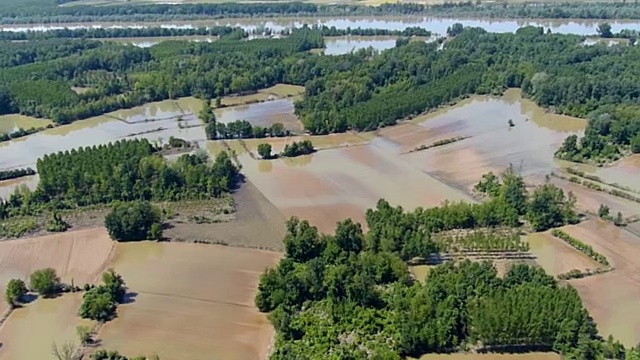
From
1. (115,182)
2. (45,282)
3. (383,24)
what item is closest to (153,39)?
(383,24)

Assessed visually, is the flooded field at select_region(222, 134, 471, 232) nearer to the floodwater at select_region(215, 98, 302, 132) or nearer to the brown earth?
the brown earth

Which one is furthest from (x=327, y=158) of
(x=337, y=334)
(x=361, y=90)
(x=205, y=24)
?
(x=205, y=24)

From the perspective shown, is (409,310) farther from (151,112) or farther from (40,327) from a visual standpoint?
(151,112)

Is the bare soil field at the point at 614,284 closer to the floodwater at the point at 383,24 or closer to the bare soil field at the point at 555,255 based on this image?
the bare soil field at the point at 555,255

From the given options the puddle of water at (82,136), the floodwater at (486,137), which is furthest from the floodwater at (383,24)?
the puddle of water at (82,136)

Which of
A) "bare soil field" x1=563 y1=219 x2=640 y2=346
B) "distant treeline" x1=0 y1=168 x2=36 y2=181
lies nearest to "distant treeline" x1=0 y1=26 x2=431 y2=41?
"distant treeline" x1=0 y1=168 x2=36 y2=181
